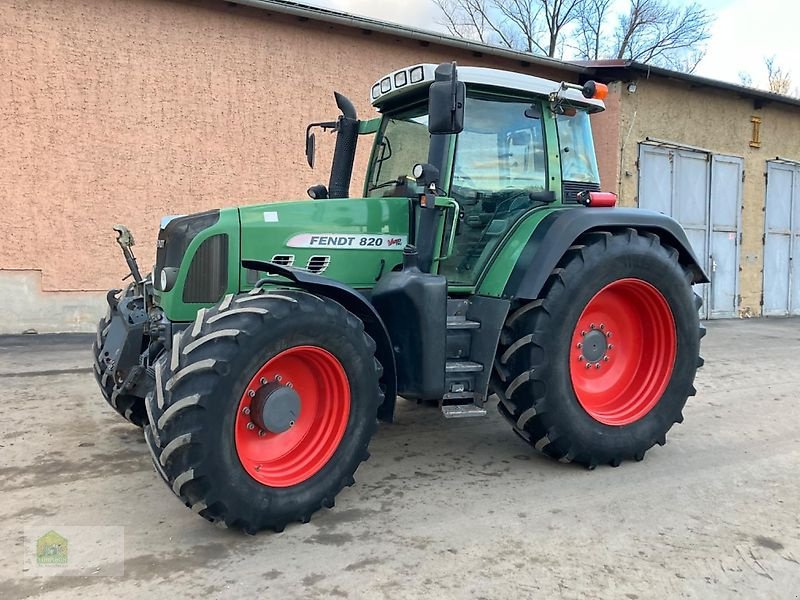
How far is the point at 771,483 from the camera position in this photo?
402cm

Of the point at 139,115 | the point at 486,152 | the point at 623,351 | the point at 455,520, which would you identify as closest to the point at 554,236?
the point at 486,152

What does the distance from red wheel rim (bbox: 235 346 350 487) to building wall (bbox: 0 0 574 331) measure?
7.29 metres

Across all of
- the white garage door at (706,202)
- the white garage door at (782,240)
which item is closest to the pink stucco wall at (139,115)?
the white garage door at (706,202)

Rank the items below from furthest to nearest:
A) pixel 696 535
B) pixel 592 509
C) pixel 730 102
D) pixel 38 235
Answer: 1. pixel 730 102
2. pixel 38 235
3. pixel 592 509
4. pixel 696 535

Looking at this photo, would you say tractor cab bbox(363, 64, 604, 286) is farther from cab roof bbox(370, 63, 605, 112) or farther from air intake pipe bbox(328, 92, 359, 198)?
air intake pipe bbox(328, 92, 359, 198)

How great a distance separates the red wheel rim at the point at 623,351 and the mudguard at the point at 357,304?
50.5 inches

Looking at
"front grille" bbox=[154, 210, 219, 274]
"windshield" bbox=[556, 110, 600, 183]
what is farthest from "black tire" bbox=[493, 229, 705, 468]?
"front grille" bbox=[154, 210, 219, 274]

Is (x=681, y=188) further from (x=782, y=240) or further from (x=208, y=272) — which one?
(x=208, y=272)

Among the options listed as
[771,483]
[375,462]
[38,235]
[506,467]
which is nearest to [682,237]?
[771,483]

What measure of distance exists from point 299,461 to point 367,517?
1.48ft

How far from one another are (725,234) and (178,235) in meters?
12.5

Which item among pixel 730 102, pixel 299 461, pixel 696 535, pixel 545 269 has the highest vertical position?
pixel 730 102

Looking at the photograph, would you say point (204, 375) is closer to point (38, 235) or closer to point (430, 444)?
point (430, 444)

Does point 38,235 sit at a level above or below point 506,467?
above
